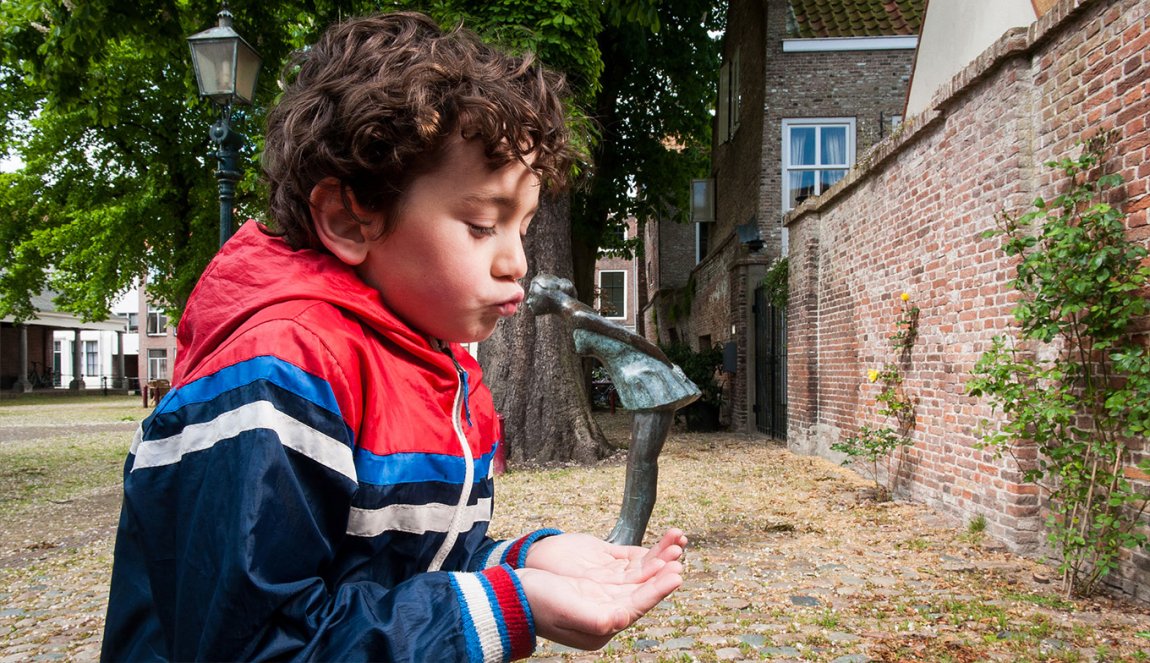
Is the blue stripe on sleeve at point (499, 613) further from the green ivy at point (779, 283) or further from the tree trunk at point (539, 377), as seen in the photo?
the green ivy at point (779, 283)

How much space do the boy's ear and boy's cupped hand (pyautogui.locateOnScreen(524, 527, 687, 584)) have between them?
0.60m

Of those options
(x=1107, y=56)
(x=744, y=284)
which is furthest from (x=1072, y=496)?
(x=744, y=284)

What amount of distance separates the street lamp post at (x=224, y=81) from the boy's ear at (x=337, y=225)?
618cm

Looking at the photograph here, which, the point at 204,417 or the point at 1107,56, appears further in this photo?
the point at 1107,56

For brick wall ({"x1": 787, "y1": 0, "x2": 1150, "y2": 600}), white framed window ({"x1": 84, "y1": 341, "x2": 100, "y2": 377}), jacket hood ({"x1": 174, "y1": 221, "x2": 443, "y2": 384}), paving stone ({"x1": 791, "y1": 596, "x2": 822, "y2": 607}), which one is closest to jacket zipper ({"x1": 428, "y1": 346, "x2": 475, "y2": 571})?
→ jacket hood ({"x1": 174, "y1": 221, "x2": 443, "y2": 384})

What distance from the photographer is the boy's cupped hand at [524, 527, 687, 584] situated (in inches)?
46.1

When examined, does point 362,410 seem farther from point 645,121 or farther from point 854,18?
point 854,18

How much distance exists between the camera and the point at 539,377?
1002cm

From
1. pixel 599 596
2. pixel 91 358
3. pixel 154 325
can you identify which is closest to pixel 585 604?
pixel 599 596

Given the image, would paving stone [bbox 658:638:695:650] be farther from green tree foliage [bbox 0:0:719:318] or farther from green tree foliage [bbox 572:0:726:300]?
green tree foliage [bbox 572:0:726:300]

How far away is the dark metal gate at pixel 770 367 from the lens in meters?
13.3

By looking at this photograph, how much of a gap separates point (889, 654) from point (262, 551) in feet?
11.5

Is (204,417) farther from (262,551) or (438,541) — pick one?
(438,541)

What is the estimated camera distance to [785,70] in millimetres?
15406
